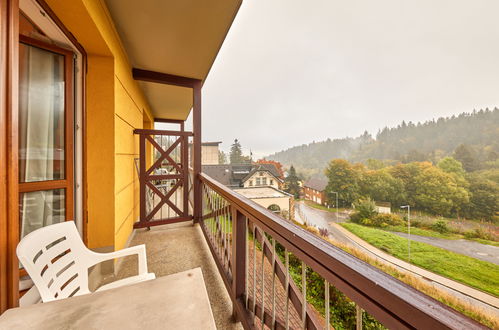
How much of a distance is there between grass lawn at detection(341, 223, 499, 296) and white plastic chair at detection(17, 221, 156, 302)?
2.45 meters

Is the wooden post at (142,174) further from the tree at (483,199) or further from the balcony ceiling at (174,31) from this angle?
the tree at (483,199)

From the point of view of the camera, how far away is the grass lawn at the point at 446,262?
151 cm

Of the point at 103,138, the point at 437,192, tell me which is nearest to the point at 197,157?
the point at 103,138

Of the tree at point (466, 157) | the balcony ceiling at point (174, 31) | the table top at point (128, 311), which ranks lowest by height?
the table top at point (128, 311)

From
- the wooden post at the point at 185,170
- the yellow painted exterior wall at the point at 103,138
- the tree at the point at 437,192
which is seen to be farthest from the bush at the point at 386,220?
the yellow painted exterior wall at the point at 103,138

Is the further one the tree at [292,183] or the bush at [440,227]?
the tree at [292,183]

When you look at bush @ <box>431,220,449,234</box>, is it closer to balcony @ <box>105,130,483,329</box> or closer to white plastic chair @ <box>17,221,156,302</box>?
balcony @ <box>105,130,483,329</box>

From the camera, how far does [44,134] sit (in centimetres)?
137

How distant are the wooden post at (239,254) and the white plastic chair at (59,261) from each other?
53cm

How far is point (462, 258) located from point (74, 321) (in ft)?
9.70

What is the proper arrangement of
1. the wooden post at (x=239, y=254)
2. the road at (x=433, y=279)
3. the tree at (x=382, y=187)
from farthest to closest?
1. the tree at (x=382, y=187)
2. the wooden post at (x=239, y=254)
3. the road at (x=433, y=279)

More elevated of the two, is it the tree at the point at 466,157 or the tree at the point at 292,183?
the tree at the point at 466,157

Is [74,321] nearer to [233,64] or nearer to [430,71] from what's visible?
[430,71]

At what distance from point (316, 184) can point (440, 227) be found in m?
5.42
